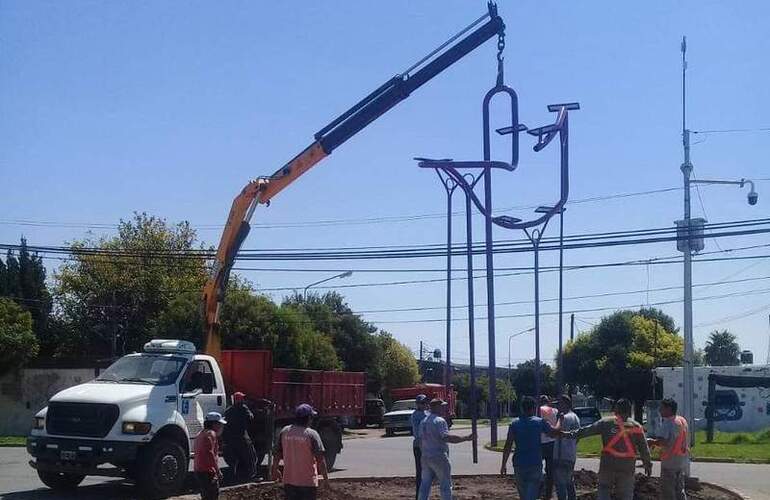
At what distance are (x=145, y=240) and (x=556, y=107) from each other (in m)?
41.0

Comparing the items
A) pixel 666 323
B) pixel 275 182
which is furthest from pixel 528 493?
pixel 666 323

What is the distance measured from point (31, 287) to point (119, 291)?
499 centimetres

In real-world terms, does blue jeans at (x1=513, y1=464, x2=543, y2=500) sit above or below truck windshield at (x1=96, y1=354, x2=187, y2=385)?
below

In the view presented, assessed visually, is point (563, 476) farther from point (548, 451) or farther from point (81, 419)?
point (81, 419)

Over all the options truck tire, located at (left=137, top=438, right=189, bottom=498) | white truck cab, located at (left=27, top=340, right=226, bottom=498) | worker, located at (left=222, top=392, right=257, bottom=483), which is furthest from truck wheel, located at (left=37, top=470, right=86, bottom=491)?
worker, located at (left=222, top=392, right=257, bottom=483)

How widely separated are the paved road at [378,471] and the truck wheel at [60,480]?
0.18 m

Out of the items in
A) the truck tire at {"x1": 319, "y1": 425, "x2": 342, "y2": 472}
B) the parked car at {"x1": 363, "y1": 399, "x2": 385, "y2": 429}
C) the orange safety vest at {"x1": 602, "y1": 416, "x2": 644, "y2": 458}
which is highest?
the orange safety vest at {"x1": 602, "y1": 416, "x2": 644, "y2": 458}

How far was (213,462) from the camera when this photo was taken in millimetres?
11062

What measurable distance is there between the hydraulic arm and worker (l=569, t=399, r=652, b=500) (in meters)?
9.84

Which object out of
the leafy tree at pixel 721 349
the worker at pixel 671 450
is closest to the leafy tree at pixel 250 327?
the worker at pixel 671 450

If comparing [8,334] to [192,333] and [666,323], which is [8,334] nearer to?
[192,333]

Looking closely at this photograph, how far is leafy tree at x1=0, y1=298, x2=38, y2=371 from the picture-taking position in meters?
36.2

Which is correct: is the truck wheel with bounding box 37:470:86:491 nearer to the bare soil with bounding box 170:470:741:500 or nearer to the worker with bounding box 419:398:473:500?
the bare soil with bounding box 170:470:741:500

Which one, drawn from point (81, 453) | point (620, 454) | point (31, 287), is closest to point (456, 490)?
point (620, 454)
